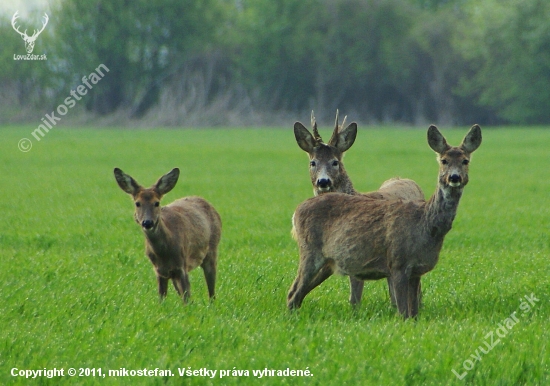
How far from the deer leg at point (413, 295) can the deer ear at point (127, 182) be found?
107 inches

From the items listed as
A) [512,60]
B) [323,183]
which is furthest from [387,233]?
[512,60]

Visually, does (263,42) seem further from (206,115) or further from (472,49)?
(472,49)

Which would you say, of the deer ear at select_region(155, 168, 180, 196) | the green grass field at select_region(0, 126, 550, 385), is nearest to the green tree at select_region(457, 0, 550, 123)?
the green grass field at select_region(0, 126, 550, 385)

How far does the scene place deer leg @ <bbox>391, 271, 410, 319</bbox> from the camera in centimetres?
743

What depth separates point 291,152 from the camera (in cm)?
3462

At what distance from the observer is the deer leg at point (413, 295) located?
7.62 metres

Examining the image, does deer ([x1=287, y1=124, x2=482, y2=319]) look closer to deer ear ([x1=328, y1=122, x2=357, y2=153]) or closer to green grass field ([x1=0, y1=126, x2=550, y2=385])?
green grass field ([x1=0, y1=126, x2=550, y2=385])

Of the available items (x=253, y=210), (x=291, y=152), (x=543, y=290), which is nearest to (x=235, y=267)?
(x=543, y=290)

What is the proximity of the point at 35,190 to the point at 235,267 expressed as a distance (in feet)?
36.5

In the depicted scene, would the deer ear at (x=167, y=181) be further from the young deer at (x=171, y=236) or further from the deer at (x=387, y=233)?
the deer at (x=387, y=233)

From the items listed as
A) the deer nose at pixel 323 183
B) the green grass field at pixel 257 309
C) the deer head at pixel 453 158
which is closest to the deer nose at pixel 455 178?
the deer head at pixel 453 158

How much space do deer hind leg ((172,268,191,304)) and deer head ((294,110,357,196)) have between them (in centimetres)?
169

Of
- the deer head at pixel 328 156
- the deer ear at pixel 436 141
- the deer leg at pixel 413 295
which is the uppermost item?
the deer ear at pixel 436 141

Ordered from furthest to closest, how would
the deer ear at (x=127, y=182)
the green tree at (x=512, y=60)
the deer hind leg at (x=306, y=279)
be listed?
the green tree at (x=512, y=60) < the deer ear at (x=127, y=182) < the deer hind leg at (x=306, y=279)
